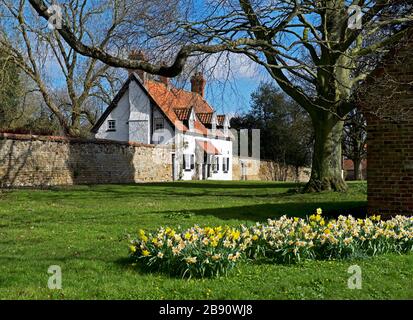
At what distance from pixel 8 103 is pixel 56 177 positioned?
36.4 feet

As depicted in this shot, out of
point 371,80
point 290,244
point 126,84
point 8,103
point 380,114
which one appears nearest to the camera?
point 290,244

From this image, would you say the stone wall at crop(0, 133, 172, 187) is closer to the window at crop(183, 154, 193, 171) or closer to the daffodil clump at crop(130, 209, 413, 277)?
the window at crop(183, 154, 193, 171)

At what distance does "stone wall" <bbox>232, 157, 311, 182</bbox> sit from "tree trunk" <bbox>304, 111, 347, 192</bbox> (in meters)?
29.2

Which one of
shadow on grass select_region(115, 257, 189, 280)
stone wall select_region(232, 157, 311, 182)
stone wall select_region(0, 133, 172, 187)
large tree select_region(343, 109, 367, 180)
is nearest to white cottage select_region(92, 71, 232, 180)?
stone wall select_region(0, 133, 172, 187)

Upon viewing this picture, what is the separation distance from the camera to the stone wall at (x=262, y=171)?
50969 mm

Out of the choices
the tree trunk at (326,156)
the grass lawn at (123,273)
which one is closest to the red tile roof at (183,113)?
the tree trunk at (326,156)

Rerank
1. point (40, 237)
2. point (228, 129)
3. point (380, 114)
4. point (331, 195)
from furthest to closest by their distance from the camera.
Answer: point (228, 129)
point (331, 195)
point (380, 114)
point (40, 237)

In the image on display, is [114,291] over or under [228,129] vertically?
under

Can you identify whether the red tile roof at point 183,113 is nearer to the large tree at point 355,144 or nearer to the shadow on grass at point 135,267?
the large tree at point 355,144

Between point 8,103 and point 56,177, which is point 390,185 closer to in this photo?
point 56,177

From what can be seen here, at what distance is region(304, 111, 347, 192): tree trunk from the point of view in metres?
20.5

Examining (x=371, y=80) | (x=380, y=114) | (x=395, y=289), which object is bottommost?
(x=395, y=289)

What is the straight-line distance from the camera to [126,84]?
40.9 m

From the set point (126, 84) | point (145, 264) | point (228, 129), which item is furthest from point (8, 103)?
point (145, 264)
